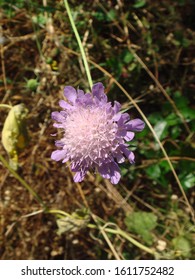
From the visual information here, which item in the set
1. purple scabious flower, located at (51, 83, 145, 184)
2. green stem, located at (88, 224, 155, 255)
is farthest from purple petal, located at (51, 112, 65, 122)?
green stem, located at (88, 224, 155, 255)

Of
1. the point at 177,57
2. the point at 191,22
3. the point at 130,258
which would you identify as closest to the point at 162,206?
the point at 130,258

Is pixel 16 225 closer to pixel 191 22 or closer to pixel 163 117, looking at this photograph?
pixel 163 117

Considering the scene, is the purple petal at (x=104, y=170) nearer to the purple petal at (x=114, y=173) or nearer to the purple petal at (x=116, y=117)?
the purple petal at (x=114, y=173)

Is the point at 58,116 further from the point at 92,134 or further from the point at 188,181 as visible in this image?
the point at 188,181

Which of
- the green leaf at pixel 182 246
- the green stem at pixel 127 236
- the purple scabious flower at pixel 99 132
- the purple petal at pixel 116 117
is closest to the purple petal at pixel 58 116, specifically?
the purple scabious flower at pixel 99 132

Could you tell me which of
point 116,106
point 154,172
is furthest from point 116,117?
point 154,172
